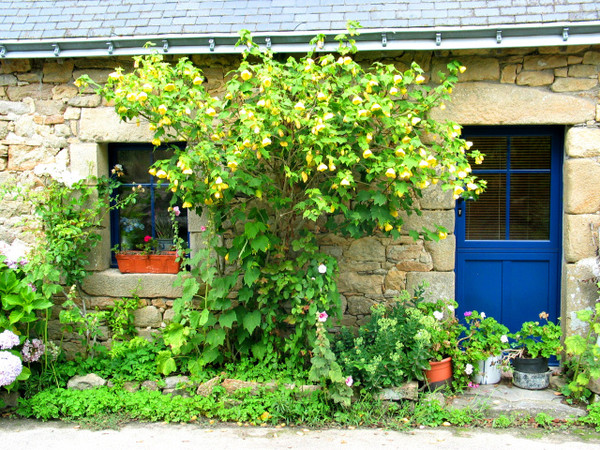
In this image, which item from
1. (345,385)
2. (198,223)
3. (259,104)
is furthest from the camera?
(198,223)

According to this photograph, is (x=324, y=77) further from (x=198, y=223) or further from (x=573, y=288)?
(x=573, y=288)

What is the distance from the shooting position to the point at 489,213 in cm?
490

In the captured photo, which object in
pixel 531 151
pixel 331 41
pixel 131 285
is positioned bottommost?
pixel 131 285

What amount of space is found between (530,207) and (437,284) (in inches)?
42.6

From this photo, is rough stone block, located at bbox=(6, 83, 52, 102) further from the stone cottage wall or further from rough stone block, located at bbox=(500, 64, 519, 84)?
rough stone block, located at bbox=(500, 64, 519, 84)

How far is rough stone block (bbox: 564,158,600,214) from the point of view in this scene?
14.7 feet

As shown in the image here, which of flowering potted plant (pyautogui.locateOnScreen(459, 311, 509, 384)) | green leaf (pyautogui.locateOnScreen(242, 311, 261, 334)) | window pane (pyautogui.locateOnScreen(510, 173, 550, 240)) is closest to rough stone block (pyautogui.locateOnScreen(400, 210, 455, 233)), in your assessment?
window pane (pyautogui.locateOnScreen(510, 173, 550, 240))

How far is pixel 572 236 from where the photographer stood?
4.53 metres

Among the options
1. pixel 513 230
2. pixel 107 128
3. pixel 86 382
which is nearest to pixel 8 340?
pixel 86 382

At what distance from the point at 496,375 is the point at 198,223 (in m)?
2.79

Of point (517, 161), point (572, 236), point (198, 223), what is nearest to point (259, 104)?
point (198, 223)

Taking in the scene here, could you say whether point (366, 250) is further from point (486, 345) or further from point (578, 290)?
point (578, 290)

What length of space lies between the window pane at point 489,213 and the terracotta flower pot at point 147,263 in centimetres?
262

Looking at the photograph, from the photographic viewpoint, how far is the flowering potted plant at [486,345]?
439cm
